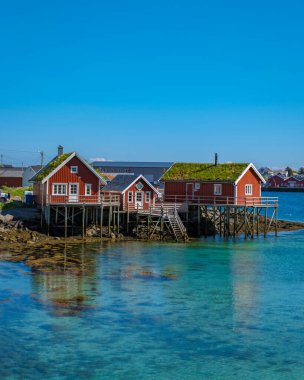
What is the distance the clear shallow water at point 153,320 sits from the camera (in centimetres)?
1806

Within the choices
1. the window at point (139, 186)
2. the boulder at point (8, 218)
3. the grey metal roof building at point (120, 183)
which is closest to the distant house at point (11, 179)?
A: the grey metal roof building at point (120, 183)

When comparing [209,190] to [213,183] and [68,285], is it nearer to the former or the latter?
[213,183]

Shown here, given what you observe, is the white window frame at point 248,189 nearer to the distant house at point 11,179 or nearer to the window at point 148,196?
the window at point 148,196

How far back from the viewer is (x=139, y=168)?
114 m

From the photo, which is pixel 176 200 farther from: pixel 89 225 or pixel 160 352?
pixel 160 352

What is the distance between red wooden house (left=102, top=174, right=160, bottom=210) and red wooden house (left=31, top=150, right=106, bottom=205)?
169 cm

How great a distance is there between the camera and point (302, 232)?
59062 millimetres

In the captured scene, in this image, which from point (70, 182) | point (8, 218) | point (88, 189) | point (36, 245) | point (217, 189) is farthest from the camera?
point (217, 189)

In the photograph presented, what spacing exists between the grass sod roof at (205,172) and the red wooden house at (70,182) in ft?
26.0

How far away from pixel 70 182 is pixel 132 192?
5401 millimetres

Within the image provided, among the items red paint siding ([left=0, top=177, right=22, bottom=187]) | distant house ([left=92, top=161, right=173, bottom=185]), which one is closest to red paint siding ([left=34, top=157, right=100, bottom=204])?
red paint siding ([left=0, top=177, right=22, bottom=187])

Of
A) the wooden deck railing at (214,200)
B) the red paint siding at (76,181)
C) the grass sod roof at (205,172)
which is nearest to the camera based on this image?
the red paint siding at (76,181)

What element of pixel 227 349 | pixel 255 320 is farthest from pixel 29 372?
pixel 255 320

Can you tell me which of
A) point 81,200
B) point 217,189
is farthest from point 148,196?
point 81,200
